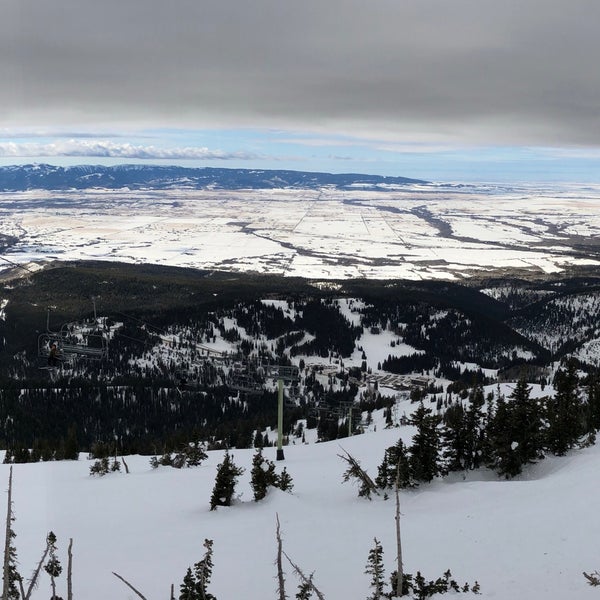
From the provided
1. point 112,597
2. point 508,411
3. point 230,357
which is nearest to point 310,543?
point 112,597

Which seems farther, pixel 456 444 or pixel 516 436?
pixel 456 444

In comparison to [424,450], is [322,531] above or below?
below

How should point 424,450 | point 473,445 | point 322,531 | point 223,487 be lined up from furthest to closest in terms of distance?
point 473,445, point 424,450, point 223,487, point 322,531

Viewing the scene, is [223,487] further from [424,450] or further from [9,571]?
[9,571]

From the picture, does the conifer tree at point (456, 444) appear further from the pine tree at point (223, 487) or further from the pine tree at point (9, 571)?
the pine tree at point (9, 571)

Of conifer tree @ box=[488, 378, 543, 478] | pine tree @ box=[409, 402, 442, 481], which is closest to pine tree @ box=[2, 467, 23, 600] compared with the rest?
pine tree @ box=[409, 402, 442, 481]

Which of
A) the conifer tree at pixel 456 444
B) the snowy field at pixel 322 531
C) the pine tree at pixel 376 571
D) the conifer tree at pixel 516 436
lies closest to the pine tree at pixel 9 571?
the snowy field at pixel 322 531

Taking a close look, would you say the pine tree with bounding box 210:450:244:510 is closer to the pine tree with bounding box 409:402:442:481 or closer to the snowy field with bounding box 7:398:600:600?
the snowy field with bounding box 7:398:600:600

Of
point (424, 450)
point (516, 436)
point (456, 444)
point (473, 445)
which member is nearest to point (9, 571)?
point (424, 450)

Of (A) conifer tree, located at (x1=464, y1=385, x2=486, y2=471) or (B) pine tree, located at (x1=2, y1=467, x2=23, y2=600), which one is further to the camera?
(A) conifer tree, located at (x1=464, y1=385, x2=486, y2=471)

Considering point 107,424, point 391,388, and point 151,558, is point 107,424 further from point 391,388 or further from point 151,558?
point 151,558
